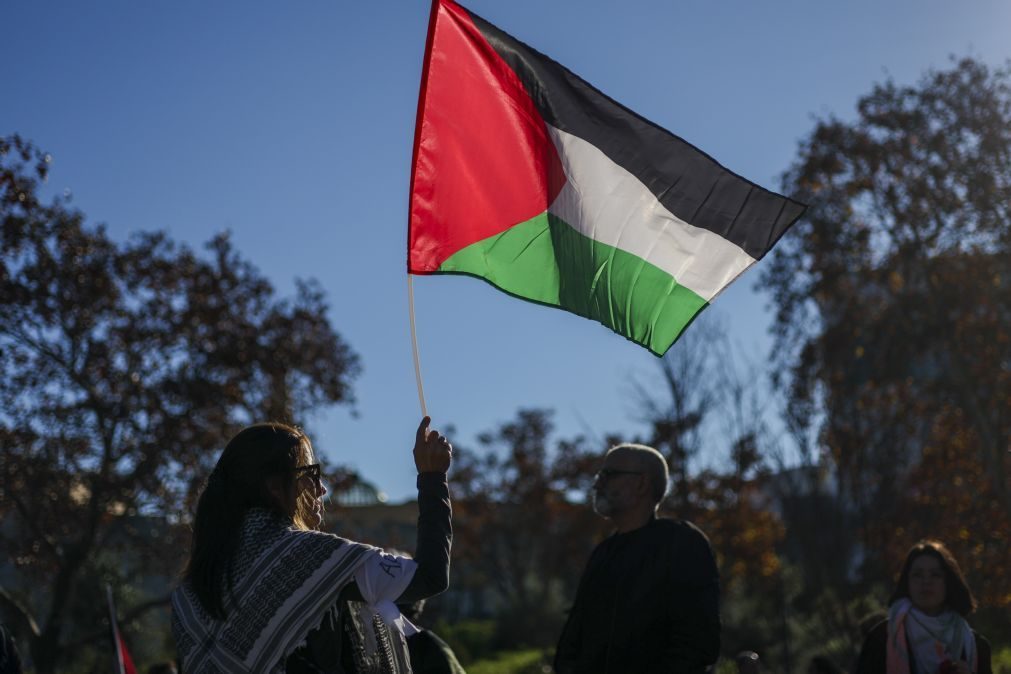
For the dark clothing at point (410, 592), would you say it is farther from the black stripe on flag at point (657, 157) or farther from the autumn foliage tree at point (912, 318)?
the autumn foliage tree at point (912, 318)

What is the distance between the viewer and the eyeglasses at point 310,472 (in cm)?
355

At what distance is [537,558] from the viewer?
42094mm

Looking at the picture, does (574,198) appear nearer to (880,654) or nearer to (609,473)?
(609,473)

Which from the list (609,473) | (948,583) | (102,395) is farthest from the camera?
(102,395)

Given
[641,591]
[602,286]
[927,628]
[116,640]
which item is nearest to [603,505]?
[641,591]

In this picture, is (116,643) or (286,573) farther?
(116,643)

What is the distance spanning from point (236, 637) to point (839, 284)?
60.8ft

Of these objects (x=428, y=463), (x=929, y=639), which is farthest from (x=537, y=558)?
(x=428, y=463)

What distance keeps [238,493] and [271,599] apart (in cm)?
37

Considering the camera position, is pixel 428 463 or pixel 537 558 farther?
pixel 537 558

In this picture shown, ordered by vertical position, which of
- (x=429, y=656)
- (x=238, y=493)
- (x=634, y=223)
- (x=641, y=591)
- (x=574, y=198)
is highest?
(x=574, y=198)

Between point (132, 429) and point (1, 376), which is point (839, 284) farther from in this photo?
point (1, 376)

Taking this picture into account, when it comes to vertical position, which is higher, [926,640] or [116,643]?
[116,643]

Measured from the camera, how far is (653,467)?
578 cm
